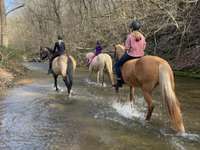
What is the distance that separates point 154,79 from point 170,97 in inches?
33.3

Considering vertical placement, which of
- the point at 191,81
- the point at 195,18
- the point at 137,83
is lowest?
the point at 191,81

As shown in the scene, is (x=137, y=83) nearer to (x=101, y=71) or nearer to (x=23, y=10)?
(x=101, y=71)

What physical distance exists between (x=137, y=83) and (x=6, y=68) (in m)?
14.1

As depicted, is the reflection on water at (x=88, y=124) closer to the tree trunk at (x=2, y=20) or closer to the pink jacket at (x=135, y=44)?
the pink jacket at (x=135, y=44)

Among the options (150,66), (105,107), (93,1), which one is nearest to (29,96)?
(105,107)

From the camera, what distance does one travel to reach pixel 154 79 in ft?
29.1

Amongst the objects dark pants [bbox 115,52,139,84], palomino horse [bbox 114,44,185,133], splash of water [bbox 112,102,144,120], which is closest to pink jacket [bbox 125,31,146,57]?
dark pants [bbox 115,52,139,84]

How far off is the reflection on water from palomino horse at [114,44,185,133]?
42cm

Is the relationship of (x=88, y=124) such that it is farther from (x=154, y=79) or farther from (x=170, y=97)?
(x=170, y=97)

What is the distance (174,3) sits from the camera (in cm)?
2222

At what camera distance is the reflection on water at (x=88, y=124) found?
7.38 metres

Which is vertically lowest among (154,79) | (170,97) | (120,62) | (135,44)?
(170,97)

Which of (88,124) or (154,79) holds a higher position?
(154,79)

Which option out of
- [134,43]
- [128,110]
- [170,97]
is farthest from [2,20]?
[170,97]
